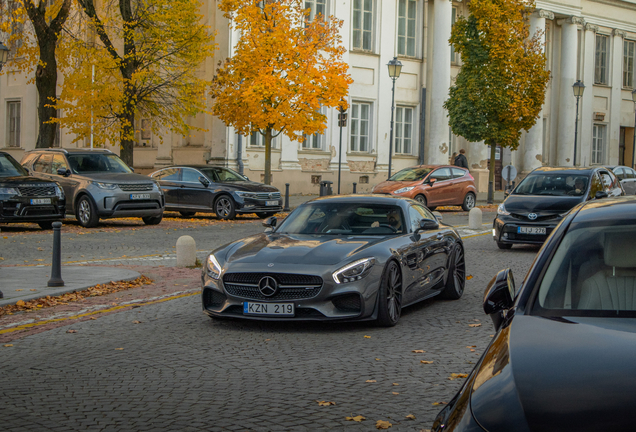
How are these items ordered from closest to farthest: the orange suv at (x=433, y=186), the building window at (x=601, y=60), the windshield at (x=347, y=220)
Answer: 1. the windshield at (x=347, y=220)
2. the orange suv at (x=433, y=186)
3. the building window at (x=601, y=60)

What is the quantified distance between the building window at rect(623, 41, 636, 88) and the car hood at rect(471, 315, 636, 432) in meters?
52.8

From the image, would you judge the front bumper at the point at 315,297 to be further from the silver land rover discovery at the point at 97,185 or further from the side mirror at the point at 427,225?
the silver land rover discovery at the point at 97,185

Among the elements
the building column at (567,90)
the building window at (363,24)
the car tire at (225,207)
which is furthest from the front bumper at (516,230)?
→ the building column at (567,90)

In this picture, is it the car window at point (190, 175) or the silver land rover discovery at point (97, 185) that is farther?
the car window at point (190, 175)

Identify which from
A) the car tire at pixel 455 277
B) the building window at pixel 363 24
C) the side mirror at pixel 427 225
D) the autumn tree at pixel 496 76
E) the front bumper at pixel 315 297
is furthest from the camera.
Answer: the building window at pixel 363 24

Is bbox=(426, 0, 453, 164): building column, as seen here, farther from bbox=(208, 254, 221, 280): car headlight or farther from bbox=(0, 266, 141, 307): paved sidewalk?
bbox=(208, 254, 221, 280): car headlight

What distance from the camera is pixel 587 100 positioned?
4953 centimetres

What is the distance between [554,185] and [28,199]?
37.8ft

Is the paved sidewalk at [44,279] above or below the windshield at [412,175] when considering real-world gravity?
below

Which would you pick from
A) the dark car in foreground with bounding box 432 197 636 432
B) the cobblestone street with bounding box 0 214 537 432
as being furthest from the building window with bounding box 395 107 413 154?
the dark car in foreground with bounding box 432 197 636 432

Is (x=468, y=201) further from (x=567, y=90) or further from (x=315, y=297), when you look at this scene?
(x=315, y=297)

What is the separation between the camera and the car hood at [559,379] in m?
2.64

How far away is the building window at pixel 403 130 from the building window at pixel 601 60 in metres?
15.5

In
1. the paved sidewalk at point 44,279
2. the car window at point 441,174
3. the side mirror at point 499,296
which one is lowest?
the paved sidewalk at point 44,279
